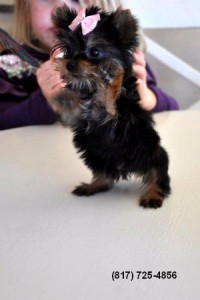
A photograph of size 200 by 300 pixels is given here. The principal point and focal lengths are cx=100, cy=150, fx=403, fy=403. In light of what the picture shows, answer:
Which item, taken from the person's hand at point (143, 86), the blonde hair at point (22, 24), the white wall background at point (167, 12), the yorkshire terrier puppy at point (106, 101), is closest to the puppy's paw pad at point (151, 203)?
the yorkshire terrier puppy at point (106, 101)

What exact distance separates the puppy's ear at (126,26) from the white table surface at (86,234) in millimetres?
226

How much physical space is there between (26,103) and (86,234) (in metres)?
A: 0.57

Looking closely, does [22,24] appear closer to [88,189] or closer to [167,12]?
[167,12]

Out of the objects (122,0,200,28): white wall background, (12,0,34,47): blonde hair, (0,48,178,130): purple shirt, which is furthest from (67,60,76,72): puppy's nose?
(122,0,200,28): white wall background

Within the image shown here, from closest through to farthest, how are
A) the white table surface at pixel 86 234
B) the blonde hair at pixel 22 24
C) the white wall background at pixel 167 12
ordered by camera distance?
the white table surface at pixel 86 234
the blonde hair at pixel 22 24
the white wall background at pixel 167 12

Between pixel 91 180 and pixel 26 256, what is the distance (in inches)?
8.4

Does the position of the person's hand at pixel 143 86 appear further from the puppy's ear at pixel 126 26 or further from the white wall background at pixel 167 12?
the white wall background at pixel 167 12

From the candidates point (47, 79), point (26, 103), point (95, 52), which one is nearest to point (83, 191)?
point (95, 52)

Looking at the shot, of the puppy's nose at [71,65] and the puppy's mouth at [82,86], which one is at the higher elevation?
the puppy's nose at [71,65]

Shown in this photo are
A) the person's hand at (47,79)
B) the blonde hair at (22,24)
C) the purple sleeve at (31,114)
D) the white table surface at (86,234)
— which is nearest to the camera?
the white table surface at (86,234)

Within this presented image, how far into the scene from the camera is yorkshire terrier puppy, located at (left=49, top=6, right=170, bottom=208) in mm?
480

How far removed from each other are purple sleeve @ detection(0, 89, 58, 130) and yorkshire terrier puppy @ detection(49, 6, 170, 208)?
0.40 m

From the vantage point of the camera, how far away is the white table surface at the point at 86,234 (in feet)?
1.29

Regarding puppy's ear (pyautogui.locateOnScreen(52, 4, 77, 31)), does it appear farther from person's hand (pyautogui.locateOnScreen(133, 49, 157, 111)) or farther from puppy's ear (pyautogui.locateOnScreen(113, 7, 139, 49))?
person's hand (pyautogui.locateOnScreen(133, 49, 157, 111))
